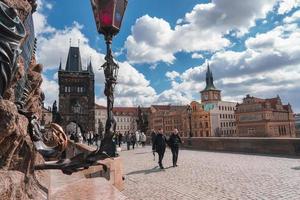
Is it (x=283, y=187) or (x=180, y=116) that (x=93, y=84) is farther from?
(x=283, y=187)

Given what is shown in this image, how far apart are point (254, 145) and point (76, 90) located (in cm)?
8899

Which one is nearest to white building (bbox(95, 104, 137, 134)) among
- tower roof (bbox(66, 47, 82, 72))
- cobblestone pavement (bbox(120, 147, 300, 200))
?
tower roof (bbox(66, 47, 82, 72))

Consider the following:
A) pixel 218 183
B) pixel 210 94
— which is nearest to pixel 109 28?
pixel 218 183

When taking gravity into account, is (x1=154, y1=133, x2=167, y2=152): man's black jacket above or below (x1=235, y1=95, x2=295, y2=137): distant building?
below

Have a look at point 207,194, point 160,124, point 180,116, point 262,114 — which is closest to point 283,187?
point 207,194

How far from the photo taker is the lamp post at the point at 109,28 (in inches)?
265

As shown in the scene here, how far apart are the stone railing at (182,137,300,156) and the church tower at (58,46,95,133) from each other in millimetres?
76163

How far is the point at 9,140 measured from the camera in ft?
5.03

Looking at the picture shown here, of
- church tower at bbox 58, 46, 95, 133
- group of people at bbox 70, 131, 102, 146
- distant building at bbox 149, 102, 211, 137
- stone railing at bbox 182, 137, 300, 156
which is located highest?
church tower at bbox 58, 46, 95, 133

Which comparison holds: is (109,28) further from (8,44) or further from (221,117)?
(221,117)

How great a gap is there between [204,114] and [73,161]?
10407cm

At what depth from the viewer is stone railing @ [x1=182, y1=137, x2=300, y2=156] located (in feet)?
53.8

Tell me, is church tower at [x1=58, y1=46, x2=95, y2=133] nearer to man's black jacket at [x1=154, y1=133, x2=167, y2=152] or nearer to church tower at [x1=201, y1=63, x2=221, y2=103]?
church tower at [x1=201, y1=63, x2=221, y2=103]

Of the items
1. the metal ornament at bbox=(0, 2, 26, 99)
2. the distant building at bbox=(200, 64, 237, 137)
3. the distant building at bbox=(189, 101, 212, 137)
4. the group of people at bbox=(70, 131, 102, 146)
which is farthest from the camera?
the distant building at bbox=(200, 64, 237, 137)
